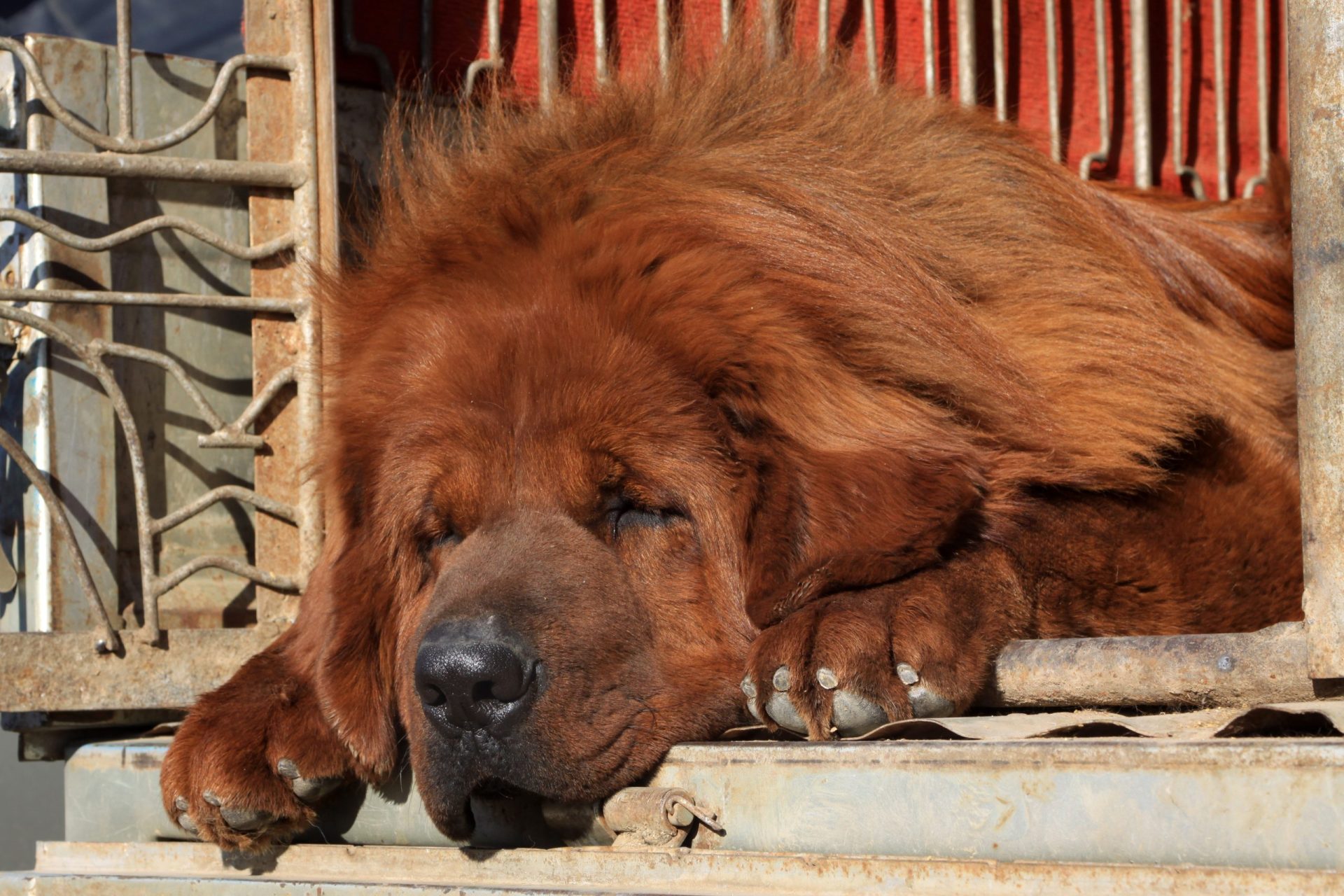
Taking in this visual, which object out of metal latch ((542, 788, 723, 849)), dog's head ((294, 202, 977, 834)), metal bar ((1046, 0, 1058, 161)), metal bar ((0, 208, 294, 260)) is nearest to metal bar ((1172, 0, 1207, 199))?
metal bar ((1046, 0, 1058, 161))

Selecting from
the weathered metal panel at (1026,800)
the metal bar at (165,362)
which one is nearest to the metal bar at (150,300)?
the metal bar at (165,362)

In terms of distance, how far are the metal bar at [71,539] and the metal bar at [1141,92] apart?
A: 13.7 ft

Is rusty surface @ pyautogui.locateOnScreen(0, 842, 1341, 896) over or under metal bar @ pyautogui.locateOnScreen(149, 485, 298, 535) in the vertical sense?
under

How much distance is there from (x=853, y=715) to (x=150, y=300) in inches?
94.8

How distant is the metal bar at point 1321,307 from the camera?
6.36 ft

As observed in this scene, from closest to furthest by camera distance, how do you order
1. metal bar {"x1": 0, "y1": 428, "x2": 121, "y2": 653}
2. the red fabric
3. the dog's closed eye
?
the dog's closed eye
metal bar {"x1": 0, "y1": 428, "x2": 121, "y2": 653}
the red fabric

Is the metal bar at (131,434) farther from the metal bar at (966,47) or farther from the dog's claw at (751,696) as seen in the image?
the metal bar at (966,47)

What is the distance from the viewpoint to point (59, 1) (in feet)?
14.6

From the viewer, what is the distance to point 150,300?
3926 millimetres

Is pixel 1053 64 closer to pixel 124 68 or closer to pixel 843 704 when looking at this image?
pixel 124 68

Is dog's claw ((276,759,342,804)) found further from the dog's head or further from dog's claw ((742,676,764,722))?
dog's claw ((742,676,764,722))

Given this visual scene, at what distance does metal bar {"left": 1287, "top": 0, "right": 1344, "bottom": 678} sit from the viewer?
6.36ft

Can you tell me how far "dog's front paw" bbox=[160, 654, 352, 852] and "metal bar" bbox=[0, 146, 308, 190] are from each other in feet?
5.23

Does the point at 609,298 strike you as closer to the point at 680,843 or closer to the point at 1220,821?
the point at 680,843
